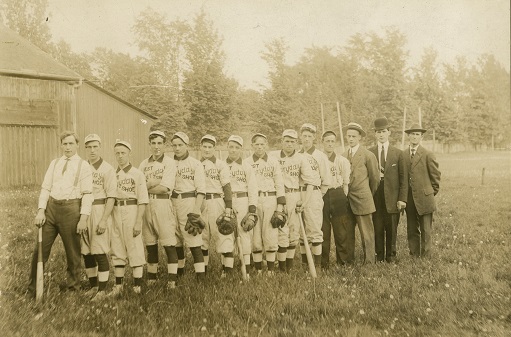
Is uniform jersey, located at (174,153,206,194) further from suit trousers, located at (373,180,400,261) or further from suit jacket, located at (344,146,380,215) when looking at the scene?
suit trousers, located at (373,180,400,261)

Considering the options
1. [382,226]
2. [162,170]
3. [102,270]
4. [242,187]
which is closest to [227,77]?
[242,187]

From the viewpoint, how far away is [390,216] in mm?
7156

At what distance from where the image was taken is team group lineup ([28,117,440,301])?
539cm

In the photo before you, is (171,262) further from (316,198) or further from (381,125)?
(381,125)

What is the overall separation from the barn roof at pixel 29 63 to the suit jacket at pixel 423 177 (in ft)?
31.3

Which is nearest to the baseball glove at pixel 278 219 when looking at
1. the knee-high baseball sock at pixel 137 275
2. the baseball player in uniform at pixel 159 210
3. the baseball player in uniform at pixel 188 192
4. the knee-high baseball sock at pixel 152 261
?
the baseball player in uniform at pixel 188 192

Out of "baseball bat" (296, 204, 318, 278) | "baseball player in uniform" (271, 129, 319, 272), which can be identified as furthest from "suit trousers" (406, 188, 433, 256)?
"baseball bat" (296, 204, 318, 278)

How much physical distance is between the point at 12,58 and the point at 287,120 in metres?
9.31

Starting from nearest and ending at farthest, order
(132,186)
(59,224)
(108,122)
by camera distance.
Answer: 1. (59,224)
2. (132,186)
3. (108,122)

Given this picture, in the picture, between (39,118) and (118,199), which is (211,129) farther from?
(39,118)

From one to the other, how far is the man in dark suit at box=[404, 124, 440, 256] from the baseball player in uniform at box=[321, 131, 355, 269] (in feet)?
3.53

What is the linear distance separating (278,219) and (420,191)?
250 cm

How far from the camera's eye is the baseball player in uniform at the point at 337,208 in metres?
6.88

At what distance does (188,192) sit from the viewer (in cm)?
613
